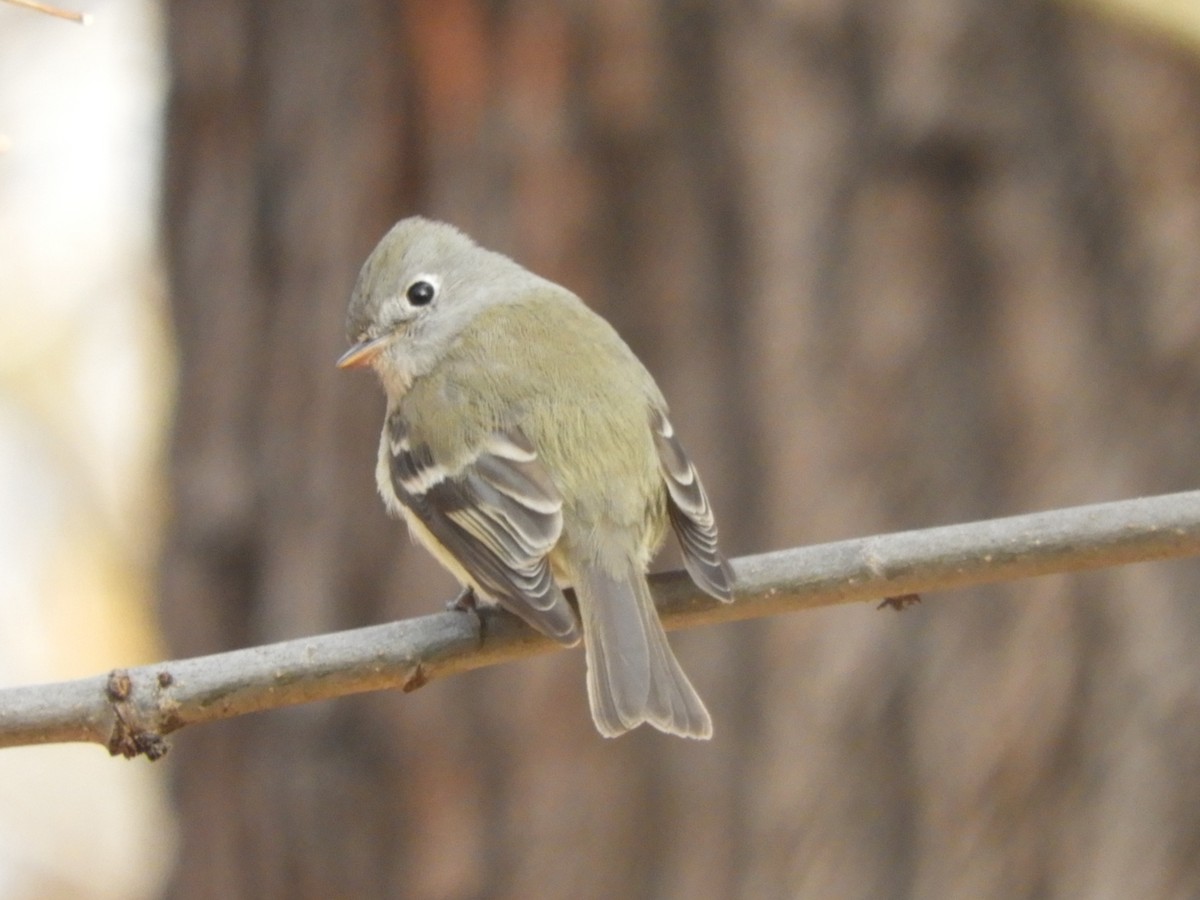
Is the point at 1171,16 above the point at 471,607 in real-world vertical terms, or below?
above

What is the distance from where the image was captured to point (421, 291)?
4.73 meters

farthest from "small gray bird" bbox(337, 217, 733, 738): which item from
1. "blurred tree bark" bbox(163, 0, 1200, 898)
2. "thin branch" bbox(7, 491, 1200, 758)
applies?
"blurred tree bark" bbox(163, 0, 1200, 898)

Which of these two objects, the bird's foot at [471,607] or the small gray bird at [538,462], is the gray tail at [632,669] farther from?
the bird's foot at [471,607]

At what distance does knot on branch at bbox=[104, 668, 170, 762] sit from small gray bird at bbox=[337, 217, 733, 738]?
2.83 feet

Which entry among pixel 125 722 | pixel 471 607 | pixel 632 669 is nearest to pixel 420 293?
pixel 471 607

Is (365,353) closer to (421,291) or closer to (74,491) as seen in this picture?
(421,291)

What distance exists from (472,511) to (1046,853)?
2.17 metres

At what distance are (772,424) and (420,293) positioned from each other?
4.14ft

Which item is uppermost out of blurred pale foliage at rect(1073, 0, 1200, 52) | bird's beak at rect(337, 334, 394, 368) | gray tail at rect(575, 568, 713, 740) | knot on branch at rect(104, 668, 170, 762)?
blurred pale foliage at rect(1073, 0, 1200, 52)

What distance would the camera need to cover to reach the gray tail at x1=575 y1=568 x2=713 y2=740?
138 inches

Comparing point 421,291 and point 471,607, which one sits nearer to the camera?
point 471,607

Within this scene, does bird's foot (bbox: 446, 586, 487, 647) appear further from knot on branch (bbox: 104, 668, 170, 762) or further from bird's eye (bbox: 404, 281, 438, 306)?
bird's eye (bbox: 404, 281, 438, 306)

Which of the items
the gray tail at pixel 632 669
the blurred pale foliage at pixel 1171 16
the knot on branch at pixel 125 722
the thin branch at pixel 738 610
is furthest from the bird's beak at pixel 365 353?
the blurred pale foliage at pixel 1171 16

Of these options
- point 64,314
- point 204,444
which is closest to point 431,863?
point 204,444
